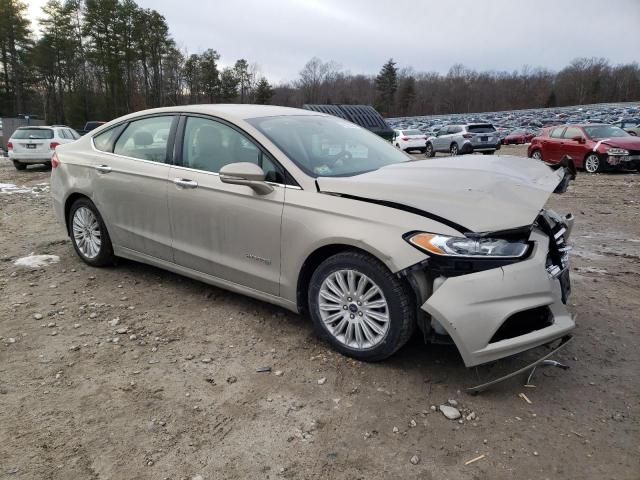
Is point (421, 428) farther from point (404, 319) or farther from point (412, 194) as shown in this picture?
point (412, 194)

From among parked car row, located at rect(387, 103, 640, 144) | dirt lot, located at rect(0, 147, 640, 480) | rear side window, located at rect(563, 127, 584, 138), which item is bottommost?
dirt lot, located at rect(0, 147, 640, 480)

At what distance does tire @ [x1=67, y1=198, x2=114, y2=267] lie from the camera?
15.4ft

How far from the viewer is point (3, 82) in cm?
5053

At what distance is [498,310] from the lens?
8.34ft

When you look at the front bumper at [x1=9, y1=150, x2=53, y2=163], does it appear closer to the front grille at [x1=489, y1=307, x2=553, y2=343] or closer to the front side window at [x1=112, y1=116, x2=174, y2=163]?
the front side window at [x1=112, y1=116, x2=174, y2=163]


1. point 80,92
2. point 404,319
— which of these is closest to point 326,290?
point 404,319

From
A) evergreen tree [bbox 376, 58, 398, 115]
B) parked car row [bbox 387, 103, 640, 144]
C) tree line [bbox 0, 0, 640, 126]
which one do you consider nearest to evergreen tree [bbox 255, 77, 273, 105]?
tree line [bbox 0, 0, 640, 126]

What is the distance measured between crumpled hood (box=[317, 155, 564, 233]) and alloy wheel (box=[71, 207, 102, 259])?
8.87ft

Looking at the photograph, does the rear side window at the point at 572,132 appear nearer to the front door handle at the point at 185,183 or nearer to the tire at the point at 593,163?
the tire at the point at 593,163

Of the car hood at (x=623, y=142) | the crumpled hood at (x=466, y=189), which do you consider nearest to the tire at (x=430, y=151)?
the car hood at (x=623, y=142)

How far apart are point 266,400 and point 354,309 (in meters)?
0.75

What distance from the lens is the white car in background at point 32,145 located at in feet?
48.9

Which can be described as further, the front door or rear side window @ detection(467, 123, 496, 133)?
rear side window @ detection(467, 123, 496, 133)

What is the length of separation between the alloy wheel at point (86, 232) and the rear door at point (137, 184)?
0.86ft
